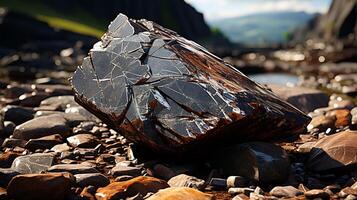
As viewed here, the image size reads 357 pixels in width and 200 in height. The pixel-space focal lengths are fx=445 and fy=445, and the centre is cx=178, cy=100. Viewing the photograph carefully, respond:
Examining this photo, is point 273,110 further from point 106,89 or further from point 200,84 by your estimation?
point 106,89

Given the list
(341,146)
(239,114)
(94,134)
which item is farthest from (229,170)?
(94,134)

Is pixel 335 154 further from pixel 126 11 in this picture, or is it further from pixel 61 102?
pixel 126 11

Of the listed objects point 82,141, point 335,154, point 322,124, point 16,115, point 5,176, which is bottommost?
point 5,176

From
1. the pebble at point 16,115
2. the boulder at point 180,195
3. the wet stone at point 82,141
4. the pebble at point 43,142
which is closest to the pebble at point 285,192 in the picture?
the boulder at point 180,195

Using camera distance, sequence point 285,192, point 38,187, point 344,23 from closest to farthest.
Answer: point 38,187
point 285,192
point 344,23

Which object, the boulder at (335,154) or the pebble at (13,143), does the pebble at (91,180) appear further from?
the boulder at (335,154)

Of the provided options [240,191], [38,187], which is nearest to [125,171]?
[38,187]
